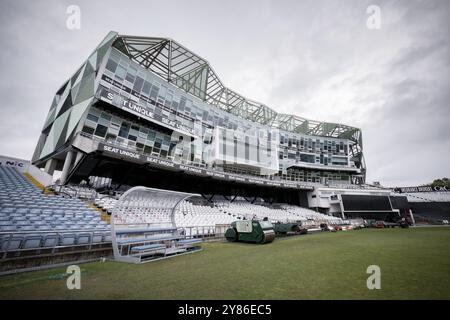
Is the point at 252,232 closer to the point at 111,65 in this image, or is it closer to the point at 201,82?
the point at 111,65

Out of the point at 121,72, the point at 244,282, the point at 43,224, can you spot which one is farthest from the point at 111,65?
the point at 244,282

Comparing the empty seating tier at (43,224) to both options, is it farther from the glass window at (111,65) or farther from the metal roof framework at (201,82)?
the metal roof framework at (201,82)

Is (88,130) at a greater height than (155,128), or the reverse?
(155,128)

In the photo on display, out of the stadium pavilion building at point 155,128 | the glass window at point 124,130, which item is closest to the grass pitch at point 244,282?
the stadium pavilion building at point 155,128

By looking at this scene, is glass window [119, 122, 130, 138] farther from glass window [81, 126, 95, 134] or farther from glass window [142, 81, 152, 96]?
glass window [142, 81, 152, 96]

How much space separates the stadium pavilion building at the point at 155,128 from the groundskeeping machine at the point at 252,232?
10.6 m

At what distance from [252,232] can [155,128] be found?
716 inches

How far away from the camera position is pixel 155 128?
24.1 m

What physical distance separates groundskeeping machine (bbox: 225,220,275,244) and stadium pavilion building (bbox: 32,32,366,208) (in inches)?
419

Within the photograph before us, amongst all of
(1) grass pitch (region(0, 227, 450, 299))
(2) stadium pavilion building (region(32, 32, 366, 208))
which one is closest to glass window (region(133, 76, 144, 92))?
(2) stadium pavilion building (region(32, 32, 366, 208))

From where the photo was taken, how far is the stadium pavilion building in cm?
1912

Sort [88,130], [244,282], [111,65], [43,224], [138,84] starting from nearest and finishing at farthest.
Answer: [244,282]
[43,224]
[88,130]
[111,65]
[138,84]

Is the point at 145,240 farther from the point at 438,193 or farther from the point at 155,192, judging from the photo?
the point at 438,193
